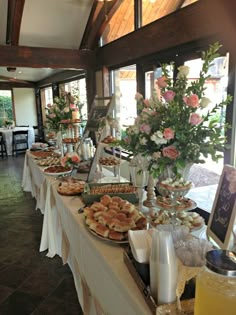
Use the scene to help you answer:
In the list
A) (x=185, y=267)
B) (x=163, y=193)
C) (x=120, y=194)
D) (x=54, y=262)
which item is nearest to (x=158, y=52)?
(x=120, y=194)

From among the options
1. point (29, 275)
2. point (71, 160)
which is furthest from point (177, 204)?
point (29, 275)

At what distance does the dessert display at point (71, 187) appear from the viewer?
6.69ft

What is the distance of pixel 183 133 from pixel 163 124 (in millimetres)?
108

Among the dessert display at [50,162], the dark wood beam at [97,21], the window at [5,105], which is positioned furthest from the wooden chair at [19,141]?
the dessert display at [50,162]

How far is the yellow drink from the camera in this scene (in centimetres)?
64

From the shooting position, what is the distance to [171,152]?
1.24 metres

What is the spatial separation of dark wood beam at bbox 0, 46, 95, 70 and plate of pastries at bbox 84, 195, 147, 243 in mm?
3858

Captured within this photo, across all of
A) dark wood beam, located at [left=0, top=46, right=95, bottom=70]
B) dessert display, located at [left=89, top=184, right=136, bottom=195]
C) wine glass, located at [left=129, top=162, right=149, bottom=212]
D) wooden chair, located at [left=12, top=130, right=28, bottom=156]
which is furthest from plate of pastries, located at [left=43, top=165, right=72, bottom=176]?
wooden chair, located at [left=12, top=130, right=28, bottom=156]

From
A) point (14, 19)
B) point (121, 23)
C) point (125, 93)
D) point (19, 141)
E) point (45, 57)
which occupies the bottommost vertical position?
point (19, 141)

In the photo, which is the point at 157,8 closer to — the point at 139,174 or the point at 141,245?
the point at 139,174

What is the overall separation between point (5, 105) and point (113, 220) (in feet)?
33.5

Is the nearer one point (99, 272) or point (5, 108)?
point (99, 272)

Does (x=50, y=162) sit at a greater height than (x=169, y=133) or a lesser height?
lesser

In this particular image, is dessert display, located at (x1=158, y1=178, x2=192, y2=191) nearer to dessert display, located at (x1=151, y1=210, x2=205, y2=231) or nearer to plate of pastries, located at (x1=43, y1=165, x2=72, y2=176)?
dessert display, located at (x1=151, y1=210, x2=205, y2=231)
